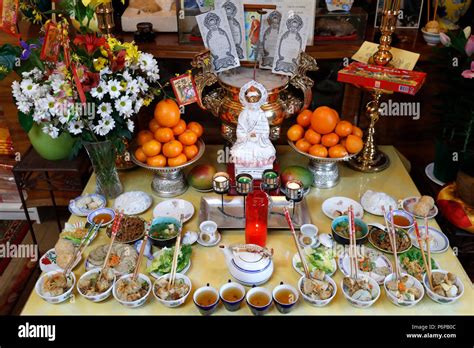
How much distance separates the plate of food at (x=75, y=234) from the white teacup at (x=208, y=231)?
14.9 inches

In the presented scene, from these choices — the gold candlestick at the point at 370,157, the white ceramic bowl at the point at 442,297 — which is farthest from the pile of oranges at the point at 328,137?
the white ceramic bowl at the point at 442,297

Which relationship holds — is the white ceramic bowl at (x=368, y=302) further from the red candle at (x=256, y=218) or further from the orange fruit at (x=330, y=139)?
the orange fruit at (x=330, y=139)

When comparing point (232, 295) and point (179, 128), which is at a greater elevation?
point (179, 128)

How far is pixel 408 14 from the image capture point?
2.28m

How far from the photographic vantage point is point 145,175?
2.02 meters

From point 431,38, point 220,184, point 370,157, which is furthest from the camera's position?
point 431,38

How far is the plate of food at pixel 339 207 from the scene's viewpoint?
177 centimetres

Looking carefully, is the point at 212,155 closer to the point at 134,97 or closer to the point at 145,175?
the point at 145,175

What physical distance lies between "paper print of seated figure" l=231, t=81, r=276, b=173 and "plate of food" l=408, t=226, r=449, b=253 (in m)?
0.58

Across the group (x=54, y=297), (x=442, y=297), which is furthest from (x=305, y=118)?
(x=54, y=297)

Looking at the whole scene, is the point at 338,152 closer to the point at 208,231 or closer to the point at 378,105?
the point at 378,105

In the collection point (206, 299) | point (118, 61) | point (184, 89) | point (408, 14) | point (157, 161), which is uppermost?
point (408, 14)

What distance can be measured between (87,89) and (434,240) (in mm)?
1306
